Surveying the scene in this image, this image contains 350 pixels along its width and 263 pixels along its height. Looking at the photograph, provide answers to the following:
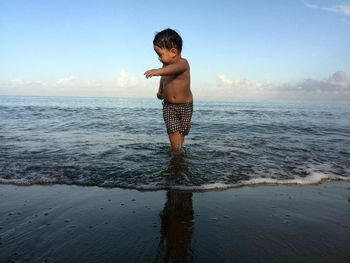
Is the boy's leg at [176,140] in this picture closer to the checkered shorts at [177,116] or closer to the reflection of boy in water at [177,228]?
the checkered shorts at [177,116]

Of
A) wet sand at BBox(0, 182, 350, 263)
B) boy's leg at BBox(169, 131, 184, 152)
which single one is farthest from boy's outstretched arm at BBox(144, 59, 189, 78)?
wet sand at BBox(0, 182, 350, 263)

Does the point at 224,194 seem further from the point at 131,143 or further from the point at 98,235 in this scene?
the point at 131,143

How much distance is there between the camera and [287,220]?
3.09 meters

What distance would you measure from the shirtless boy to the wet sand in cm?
199

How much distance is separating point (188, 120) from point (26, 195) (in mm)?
2944

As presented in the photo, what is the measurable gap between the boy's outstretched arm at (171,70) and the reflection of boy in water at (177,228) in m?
1.50

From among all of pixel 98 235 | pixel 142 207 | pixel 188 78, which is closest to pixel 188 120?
pixel 188 78

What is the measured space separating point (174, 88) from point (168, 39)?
2.71 ft

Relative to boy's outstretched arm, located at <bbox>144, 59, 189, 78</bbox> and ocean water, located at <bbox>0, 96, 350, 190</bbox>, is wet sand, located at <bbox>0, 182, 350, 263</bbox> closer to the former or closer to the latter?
ocean water, located at <bbox>0, 96, 350, 190</bbox>

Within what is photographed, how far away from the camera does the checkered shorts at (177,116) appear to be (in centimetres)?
570

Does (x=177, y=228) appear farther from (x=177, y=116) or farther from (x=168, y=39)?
(x=168, y=39)

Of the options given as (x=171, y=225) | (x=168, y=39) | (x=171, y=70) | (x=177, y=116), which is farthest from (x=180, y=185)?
(x=168, y=39)

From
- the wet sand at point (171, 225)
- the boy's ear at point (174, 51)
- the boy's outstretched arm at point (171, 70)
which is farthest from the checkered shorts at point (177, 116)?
the wet sand at point (171, 225)

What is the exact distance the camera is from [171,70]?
4.76 meters
